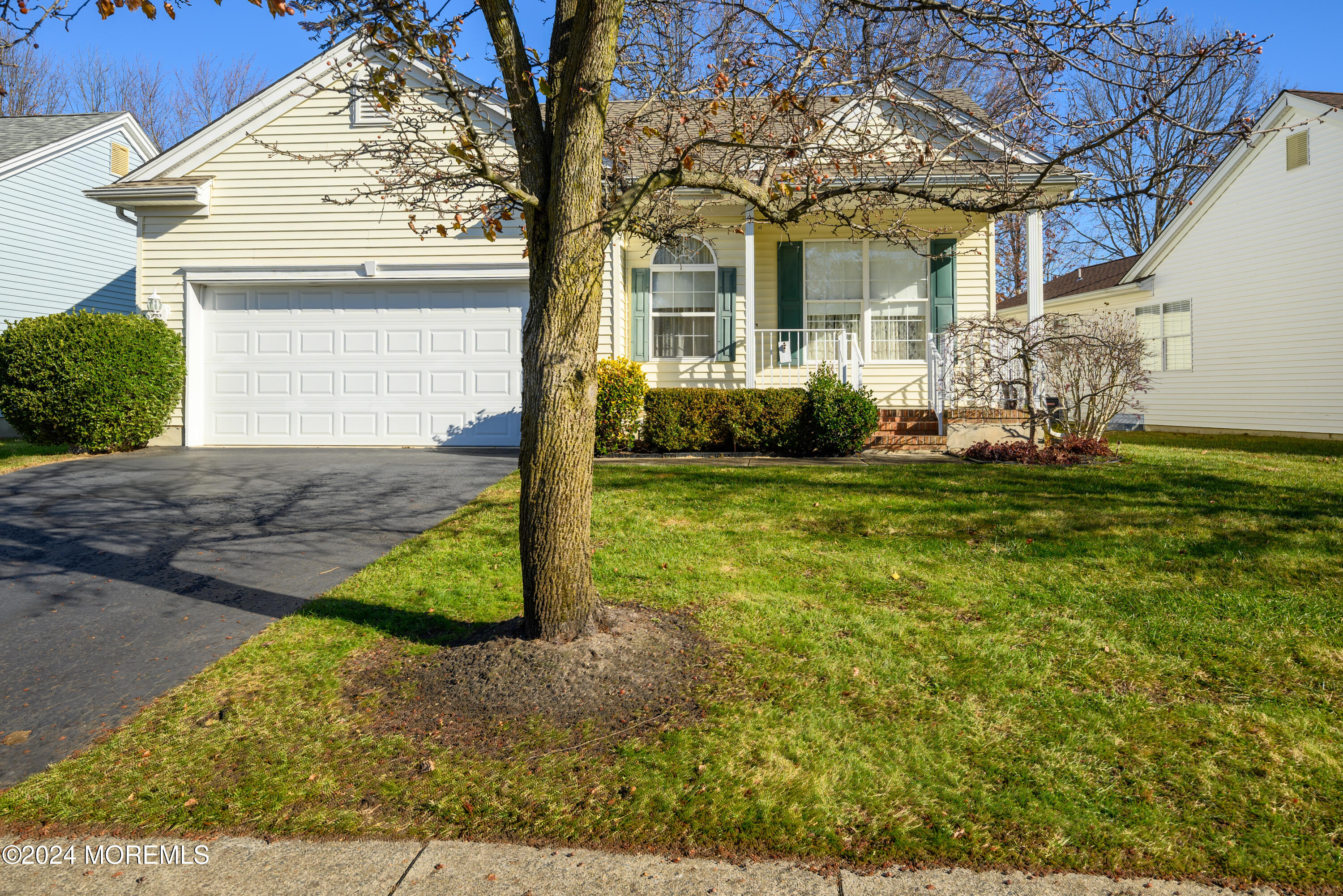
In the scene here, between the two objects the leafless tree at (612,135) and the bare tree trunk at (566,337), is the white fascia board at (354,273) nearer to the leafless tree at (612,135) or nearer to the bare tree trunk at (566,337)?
the leafless tree at (612,135)

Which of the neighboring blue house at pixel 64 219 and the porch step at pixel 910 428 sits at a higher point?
the neighboring blue house at pixel 64 219

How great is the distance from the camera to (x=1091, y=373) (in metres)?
9.36

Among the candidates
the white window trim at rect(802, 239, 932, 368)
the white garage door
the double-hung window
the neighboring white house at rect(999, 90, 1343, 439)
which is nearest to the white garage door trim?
the white garage door

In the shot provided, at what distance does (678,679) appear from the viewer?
3586 mm

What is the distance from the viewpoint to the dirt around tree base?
125 inches

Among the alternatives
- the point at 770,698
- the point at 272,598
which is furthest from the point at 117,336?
the point at 770,698

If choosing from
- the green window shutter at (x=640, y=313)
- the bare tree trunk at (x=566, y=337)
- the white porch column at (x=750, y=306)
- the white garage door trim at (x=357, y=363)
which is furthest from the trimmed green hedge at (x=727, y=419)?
the bare tree trunk at (x=566, y=337)

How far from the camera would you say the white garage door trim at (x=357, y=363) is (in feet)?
38.3

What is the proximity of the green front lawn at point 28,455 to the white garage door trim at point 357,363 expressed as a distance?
5.41 feet

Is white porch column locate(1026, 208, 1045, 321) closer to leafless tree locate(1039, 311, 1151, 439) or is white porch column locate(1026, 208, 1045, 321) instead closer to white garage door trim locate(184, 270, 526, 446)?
leafless tree locate(1039, 311, 1151, 439)

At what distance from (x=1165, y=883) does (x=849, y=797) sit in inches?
36.2

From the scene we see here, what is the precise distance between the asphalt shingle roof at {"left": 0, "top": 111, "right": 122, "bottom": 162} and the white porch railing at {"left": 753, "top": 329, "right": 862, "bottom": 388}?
48.3 ft

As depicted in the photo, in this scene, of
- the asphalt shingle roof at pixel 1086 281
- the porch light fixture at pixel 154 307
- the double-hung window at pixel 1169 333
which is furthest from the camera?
the asphalt shingle roof at pixel 1086 281

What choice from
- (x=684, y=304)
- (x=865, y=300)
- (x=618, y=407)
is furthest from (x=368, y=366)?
(x=865, y=300)
